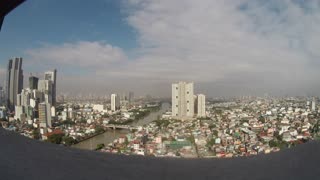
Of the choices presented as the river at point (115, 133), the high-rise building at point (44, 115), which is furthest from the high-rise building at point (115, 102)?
the high-rise building at point (44, 115)

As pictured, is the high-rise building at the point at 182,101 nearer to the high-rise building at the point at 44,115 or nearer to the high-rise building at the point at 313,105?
the high-rise building at the point at 313,105

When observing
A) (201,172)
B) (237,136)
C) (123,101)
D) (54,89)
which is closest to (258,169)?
(201,172)

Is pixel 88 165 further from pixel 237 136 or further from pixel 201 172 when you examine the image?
pixel 237 136

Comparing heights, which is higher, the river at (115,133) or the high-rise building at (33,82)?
the high-rise building at (33,82)

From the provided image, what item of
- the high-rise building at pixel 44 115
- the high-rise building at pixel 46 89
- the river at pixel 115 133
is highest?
the high-rise building at pixel 46 89

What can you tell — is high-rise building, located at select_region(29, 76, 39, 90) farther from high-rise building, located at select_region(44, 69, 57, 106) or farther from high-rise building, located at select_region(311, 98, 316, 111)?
high-rise building, located at select_region(311, 98, 316, 111)

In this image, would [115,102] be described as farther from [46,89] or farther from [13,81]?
[13,81]
